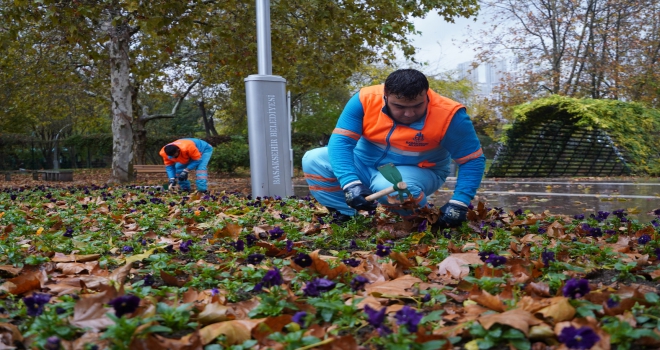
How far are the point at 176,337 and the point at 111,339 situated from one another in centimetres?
20

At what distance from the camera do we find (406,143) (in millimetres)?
3957

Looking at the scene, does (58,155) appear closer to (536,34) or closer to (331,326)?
(536,34)

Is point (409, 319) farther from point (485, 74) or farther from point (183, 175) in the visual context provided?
point (485, 74)

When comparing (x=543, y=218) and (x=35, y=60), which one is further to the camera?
(x=35, y=60)

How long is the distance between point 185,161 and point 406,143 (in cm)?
774

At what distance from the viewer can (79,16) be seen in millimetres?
10984

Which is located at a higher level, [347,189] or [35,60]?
[35,60]

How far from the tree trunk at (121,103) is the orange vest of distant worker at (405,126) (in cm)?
1231

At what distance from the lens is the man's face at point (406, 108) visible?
3.64 metres

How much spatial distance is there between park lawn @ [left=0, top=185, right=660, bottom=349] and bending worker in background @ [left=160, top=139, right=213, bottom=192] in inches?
268

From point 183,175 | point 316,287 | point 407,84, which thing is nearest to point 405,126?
point 407,84

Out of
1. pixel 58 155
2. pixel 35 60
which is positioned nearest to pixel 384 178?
pixel 35 60

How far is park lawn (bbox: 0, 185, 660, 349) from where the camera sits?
65.2 inches

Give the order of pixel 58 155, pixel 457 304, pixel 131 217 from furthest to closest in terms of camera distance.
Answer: pixel 58 155 → pixel 131 217 → pixel 457 304
